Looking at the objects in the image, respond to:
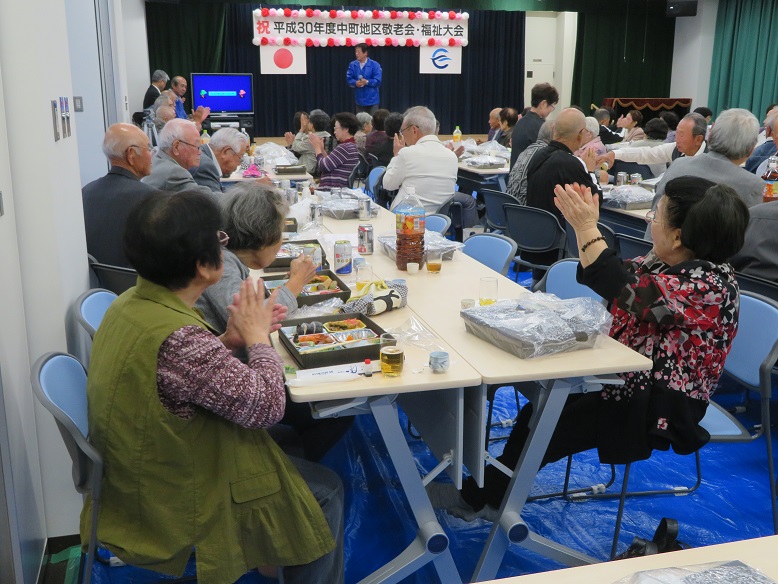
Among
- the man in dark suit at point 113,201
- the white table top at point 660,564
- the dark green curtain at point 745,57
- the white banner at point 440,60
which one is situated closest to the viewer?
the white table top at point 660,564

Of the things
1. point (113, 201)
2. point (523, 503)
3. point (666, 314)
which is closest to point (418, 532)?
point (523, 503)

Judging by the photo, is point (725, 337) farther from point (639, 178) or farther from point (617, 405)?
point (639, 178)

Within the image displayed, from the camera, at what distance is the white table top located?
116 centimetres

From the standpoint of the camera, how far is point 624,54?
13789 millimetres

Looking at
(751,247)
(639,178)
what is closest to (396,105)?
(639,178)

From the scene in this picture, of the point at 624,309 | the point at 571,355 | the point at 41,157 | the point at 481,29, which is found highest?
the point at 481,29

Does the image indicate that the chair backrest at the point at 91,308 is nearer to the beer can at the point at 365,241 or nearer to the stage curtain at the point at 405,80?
the beer can at the point at 365,241

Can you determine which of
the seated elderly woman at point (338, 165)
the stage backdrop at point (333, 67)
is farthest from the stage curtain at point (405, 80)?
the seated elderly woman at point (338, 165)

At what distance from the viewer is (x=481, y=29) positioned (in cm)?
1346

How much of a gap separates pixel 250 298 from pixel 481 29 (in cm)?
1267

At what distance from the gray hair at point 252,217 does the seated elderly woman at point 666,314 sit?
933 millimetres

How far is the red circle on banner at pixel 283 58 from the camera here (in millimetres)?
12789

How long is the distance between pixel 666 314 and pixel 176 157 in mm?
2978

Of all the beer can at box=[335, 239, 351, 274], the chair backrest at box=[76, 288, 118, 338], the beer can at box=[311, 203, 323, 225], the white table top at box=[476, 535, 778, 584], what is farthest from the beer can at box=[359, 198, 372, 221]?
the white table top at box=[476, 535, 778, 584]
